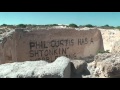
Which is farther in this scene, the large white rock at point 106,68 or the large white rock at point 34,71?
the large white rock at point 106,68

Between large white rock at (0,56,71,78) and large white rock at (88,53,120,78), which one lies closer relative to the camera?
large white rock at (0,56,71,78)

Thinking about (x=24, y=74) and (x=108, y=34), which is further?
(x=108, y=34)

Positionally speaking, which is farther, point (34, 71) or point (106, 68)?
point (106, 68)

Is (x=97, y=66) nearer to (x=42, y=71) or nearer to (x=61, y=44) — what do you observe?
(x=42, y=71)

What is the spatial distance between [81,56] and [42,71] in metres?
13.5

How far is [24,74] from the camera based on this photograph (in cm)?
380

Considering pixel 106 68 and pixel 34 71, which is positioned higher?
pixel 34 71

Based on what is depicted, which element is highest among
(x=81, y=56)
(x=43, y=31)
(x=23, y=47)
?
(x=43, y=31)

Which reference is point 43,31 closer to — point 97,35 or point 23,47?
point 23,47

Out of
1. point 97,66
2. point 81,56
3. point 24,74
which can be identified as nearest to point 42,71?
point 24,74

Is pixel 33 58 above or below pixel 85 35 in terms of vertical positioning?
below
